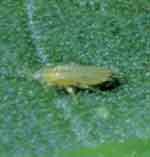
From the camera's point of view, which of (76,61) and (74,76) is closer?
(74,76)

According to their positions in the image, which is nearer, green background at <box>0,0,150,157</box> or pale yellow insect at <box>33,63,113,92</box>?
green background at <box>0,0,150,157</box>

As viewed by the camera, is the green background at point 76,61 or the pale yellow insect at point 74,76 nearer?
the green background at point 76,61

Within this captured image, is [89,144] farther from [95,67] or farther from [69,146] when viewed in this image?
[95,67]

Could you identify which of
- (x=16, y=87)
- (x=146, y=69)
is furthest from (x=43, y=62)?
(x=146, y=69)
